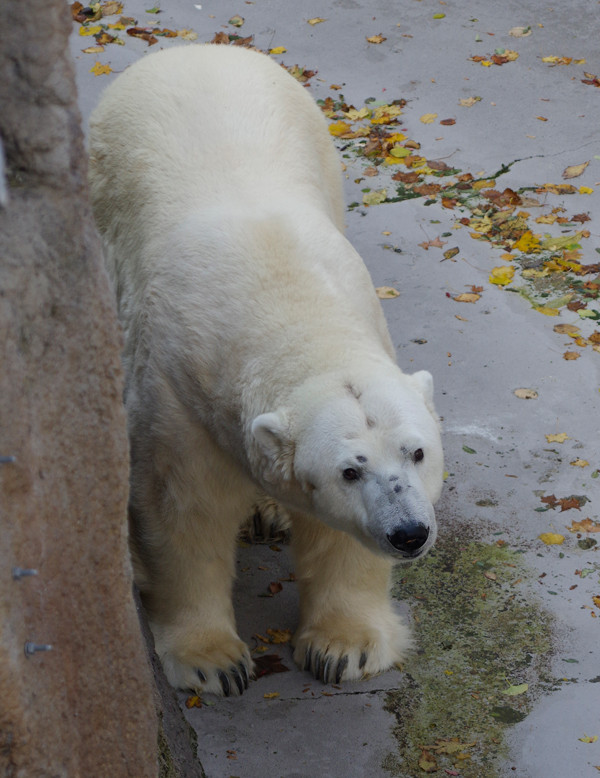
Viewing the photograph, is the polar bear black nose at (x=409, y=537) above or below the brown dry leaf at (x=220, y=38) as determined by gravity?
above

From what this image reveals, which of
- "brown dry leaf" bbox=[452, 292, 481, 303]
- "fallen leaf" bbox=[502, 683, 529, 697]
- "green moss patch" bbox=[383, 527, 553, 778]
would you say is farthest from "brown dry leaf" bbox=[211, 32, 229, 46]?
"fallen leaf" bbox=[502, 683, 529, 697]

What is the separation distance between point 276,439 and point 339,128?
4861 mm

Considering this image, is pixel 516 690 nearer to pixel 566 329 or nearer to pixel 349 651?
pixel 349 651

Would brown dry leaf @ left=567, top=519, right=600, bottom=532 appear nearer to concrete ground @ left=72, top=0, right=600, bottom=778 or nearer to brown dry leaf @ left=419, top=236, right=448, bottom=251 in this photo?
concrete ground @ left=72, top=0, right=600, bottom=778

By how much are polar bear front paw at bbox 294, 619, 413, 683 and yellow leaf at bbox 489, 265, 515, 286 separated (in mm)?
2635

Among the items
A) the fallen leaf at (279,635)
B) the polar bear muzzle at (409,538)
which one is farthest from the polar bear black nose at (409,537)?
the fallen leaf at (279,635)

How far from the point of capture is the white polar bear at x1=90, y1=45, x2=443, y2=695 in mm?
2943

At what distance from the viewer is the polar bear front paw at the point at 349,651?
12.1 ft

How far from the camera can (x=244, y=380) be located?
126 inches

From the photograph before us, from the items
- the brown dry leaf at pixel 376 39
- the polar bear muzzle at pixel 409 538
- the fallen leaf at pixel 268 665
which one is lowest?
the fallen leaf at pixel 268 665

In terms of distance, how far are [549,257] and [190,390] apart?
3.25 meters

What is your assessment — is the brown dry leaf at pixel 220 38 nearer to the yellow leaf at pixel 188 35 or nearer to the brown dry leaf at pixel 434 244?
the yellow leaf at pixel 188 35

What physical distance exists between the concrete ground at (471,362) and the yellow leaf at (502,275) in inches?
0.5

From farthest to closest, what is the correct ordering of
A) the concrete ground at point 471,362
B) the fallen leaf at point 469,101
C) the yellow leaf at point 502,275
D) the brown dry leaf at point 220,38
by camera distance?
A: the brown dry leaf at point 220,38 → the fallen leaf at point 469,101 → the yellow leaf at point 502,275 → the concrete ground at point 471,362
